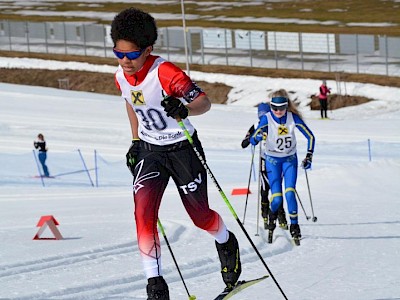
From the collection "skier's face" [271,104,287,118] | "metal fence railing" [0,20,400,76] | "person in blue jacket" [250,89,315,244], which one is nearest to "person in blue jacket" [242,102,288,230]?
"person in blue jacket" [250,89,315,244]

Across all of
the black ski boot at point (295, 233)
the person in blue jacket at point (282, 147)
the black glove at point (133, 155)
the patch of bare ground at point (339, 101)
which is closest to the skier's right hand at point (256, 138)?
the person in blue jacket at point (282, 147)

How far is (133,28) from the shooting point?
24.2 ft

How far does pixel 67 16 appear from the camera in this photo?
71.9m

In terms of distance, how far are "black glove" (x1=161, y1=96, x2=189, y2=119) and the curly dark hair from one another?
1.50 feet

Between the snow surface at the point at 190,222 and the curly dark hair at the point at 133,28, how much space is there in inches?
103

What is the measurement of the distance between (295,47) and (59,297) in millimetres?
42631

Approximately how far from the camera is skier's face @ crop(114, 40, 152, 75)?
24.2ft

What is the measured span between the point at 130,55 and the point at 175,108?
1.68ft

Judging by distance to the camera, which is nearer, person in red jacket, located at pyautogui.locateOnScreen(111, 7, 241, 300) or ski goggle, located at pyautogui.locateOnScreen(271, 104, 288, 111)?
person in red jacket, located at pyautogui.locateOnScreen(111, 7, 241, 300)

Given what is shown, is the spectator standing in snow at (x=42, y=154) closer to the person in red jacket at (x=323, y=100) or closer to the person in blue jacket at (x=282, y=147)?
the person in red jacket at (x=323, y=100)

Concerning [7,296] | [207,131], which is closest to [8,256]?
[7,296]

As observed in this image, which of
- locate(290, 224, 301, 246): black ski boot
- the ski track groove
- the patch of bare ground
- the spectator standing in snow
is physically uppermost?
the ski track groove

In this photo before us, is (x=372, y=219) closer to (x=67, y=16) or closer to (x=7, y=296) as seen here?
(x=7, y=296)

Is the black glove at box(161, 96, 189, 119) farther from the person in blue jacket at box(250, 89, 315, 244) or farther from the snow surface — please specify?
the person in blue jacket at box(250, 89, 315, 244)
